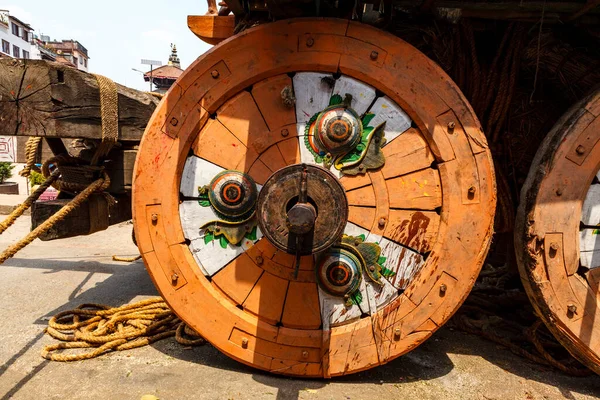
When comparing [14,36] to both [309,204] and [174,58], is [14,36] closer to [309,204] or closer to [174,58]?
[174,58]

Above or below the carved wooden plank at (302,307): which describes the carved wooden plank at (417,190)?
above

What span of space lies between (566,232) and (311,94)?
1615 millimetres

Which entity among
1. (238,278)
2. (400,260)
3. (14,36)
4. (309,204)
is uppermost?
(14,36)

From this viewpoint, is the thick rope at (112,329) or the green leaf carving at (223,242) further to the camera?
the thick rope at (112,329)

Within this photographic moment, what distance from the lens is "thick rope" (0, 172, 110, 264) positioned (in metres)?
2.43

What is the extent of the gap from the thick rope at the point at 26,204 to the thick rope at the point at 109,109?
47 centimetres

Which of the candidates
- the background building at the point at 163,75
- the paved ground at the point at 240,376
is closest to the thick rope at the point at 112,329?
the paved ground at the point at 240,376

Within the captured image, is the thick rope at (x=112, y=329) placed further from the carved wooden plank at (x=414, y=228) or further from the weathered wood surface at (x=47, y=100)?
the carved wooden plank at (x=414, y=228)

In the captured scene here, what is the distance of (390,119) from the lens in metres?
2.36

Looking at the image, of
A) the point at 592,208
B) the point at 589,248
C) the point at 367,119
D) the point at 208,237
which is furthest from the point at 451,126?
the point at 208,237

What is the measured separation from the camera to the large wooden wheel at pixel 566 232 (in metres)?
2.26

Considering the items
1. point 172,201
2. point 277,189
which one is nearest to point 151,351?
point 172,201

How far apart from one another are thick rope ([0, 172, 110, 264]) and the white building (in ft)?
139

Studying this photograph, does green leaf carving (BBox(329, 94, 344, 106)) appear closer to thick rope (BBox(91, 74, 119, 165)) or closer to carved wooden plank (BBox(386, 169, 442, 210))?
carved wooden plank (BBox(386, 169, 442, 210))
